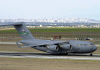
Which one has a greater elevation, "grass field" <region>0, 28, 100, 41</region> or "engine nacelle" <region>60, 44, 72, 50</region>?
"engine nacelle" <region>60, 44, 72, 50</region>

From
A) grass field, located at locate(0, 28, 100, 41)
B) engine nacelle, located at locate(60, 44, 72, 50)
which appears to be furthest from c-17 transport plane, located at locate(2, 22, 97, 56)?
grass field, located at locate(0, 28, 100, 41)

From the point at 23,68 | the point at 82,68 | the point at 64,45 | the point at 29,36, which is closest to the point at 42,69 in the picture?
the point at 23,68

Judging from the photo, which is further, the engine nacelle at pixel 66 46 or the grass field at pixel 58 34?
the grass field at pixel 58 34

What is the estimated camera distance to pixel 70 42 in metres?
35.8

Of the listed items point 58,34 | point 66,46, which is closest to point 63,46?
point 66,46

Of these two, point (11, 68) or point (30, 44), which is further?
point (30, 44)

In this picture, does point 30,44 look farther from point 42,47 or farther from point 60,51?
point 60,51

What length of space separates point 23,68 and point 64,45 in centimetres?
1285

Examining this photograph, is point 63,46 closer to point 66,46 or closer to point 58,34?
point 66,46

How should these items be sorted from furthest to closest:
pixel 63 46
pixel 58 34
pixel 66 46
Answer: pixel 58 34
pixel 63 46
pixel 66 46

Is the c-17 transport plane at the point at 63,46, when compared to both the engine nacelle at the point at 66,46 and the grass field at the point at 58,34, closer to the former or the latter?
the engine nacelle at the point at 66,46

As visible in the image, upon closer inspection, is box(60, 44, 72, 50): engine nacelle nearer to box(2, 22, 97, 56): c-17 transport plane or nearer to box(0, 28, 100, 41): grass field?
box(2, 22, 97, 56): c-17 transport plane

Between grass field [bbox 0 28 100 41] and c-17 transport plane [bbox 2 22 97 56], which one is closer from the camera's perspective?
c-17 transport plane [bbox 2 22 97 56]

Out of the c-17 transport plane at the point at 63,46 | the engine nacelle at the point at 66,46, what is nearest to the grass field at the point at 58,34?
the c-17 transport plane at the point at 63,46
